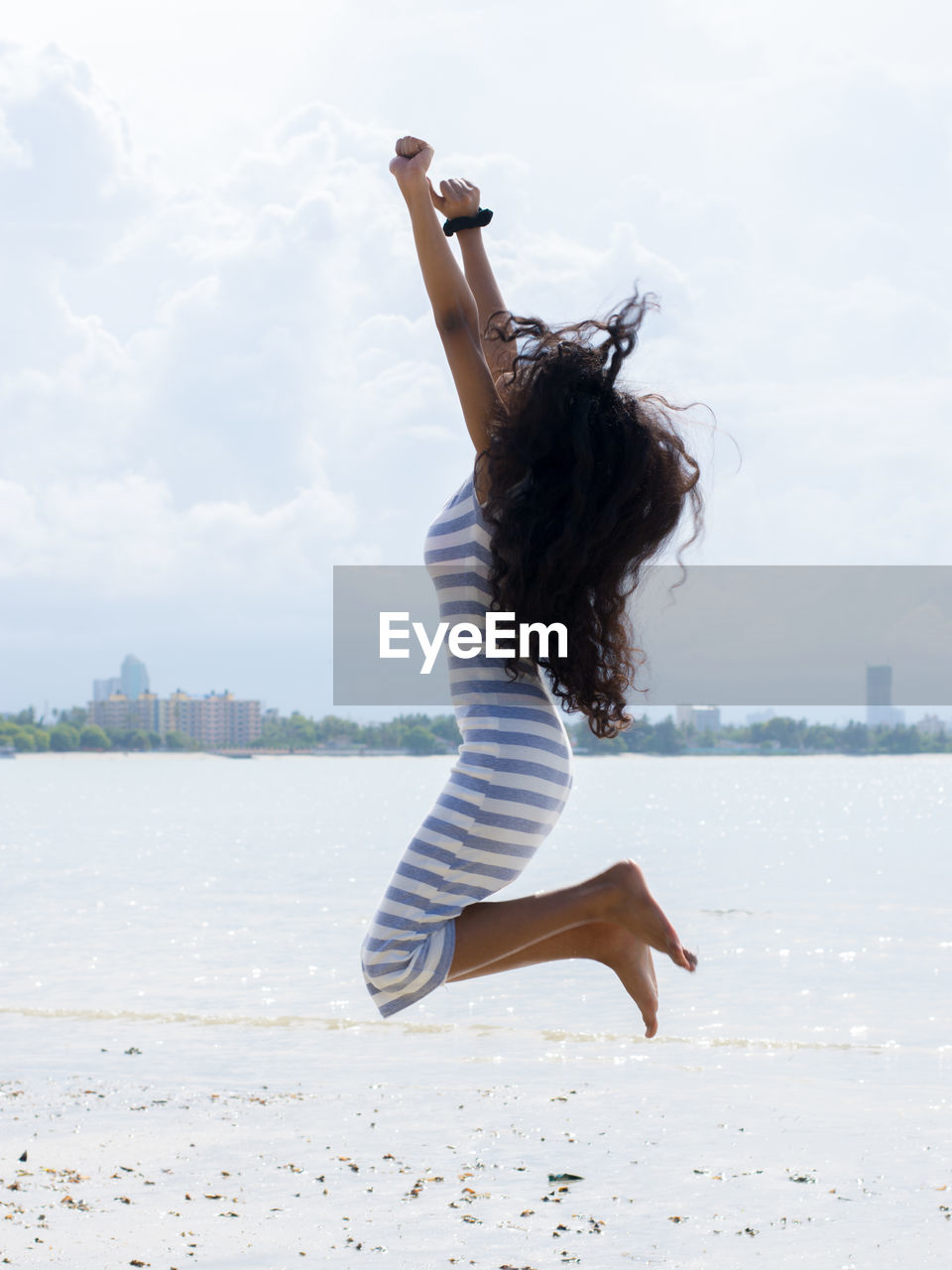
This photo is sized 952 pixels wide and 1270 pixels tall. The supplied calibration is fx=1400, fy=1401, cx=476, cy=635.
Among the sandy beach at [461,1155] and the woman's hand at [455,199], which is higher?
the woman's hand at [455,199]

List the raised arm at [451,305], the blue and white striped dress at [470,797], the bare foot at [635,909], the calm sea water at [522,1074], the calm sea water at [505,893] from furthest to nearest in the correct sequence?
the calm sea water at [505,893] → the calm sea water at [522,1074] → the bare foot at [635,909] → the raised arm at [451,305] → the blue and white striped dress at [470,797]

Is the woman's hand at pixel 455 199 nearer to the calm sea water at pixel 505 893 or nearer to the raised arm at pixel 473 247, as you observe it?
the raised arm at pixel 473 247

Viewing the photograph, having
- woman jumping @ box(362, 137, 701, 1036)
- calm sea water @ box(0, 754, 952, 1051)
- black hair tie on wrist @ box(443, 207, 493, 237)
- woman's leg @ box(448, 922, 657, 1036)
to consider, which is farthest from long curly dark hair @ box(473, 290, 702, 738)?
calm sea water @ box(0, 754, 952, 1051)

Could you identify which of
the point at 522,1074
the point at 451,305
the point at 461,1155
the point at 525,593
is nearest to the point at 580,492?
the point at 525,593

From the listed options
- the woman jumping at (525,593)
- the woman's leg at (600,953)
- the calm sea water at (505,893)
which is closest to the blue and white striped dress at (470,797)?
the woman jumping at (525,593)

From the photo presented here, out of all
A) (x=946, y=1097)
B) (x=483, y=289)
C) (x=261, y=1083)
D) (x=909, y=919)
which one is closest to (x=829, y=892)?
(x=909, y=919)

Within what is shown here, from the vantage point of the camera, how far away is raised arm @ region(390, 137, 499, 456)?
2.83 meters

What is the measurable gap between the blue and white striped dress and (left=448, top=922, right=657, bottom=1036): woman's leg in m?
0.14

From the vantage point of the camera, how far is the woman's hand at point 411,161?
3049mm

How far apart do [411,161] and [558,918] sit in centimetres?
166

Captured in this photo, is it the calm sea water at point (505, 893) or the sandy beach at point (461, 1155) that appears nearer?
the sandy beach at point (461, 1155)

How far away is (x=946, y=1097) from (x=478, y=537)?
802cm

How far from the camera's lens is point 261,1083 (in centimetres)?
912

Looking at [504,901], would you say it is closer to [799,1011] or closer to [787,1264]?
[787,1264]
